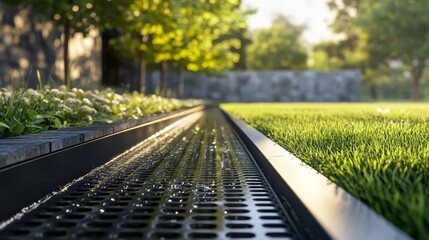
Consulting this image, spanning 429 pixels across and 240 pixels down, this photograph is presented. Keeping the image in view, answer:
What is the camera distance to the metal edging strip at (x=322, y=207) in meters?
2.07

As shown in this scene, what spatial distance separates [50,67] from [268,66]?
51.0m

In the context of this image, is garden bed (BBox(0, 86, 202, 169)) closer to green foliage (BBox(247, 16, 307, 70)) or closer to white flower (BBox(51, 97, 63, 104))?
white flower (BBox(51, 97, 63, 104))

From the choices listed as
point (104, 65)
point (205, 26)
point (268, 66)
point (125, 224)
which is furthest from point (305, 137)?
point (268, 66)

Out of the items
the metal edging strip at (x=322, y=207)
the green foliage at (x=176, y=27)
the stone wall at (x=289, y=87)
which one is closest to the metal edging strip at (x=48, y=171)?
the metal edging strip at (x=322, y=207)

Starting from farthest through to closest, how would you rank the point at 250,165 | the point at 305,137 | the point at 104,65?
the point at 104,65
the point at 305,137
the point at 250,165

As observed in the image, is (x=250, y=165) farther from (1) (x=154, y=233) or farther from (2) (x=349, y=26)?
(2) (x=349, y=26)

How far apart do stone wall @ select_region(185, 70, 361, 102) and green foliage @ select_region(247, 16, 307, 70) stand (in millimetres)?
15771

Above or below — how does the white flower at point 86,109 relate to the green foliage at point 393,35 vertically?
below

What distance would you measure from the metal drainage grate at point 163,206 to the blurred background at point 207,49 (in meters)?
3.72

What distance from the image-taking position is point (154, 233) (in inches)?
108

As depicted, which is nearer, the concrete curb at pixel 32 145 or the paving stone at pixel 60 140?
the concrete curb at pixel 32 145

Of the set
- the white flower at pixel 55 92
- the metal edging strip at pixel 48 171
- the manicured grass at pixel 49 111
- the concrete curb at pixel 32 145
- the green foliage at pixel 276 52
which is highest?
the green foliage at pixel 276 52

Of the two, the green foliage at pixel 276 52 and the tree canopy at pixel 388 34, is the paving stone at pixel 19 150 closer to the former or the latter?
the tree canopy at pixel 388 34

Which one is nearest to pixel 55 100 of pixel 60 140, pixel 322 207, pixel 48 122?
pixel 48 122
